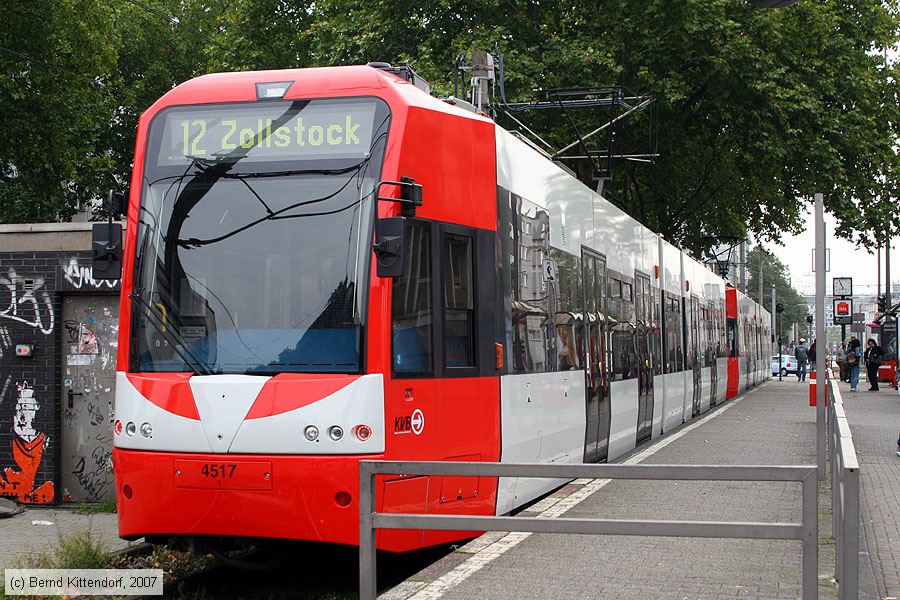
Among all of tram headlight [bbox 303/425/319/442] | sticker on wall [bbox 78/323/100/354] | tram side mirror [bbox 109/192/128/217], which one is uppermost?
tram side mirror [bbox 109/192/128/217]

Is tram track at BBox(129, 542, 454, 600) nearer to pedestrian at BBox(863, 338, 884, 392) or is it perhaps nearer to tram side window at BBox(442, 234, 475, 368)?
tram side window at BBox(442, 234, 475, 368)

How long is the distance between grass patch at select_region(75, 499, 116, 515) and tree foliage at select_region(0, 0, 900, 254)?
527 inches

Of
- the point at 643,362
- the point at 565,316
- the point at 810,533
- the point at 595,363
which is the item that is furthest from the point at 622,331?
the point at 810,533

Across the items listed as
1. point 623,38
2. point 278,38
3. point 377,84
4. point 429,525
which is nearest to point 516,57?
point 623,38

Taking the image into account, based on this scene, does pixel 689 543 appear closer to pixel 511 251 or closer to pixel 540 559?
pixel 540 559

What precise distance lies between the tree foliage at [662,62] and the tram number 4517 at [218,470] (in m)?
16.8

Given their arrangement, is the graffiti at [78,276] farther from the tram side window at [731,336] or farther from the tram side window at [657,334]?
the tram side window at [731,336]

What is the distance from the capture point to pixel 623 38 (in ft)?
87.6

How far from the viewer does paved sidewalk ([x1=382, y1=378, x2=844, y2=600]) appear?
22.0 feet

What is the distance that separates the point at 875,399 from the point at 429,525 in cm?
2803

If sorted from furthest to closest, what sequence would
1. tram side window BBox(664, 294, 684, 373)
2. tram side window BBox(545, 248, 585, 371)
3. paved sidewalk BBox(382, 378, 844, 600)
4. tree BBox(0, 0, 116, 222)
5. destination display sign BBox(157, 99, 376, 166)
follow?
tree BBox(0, 0, 116, 222) → tram side window BBox(664, 294, 684, 373) → tram side window BBox(545, 248, 585, 371) → destination display sign BBox(157, 99, 376, 166) → paved sidewalk BBox(382, 378, 844, 600)

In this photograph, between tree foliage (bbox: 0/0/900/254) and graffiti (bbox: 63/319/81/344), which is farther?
tree foliage (bbox: 0/0/900/254)

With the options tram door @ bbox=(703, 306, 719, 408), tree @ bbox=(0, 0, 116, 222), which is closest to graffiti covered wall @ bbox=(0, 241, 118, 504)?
tram door @ bbox=(703, 306, 719, 408)

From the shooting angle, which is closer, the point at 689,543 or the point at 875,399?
the point at 689,543
